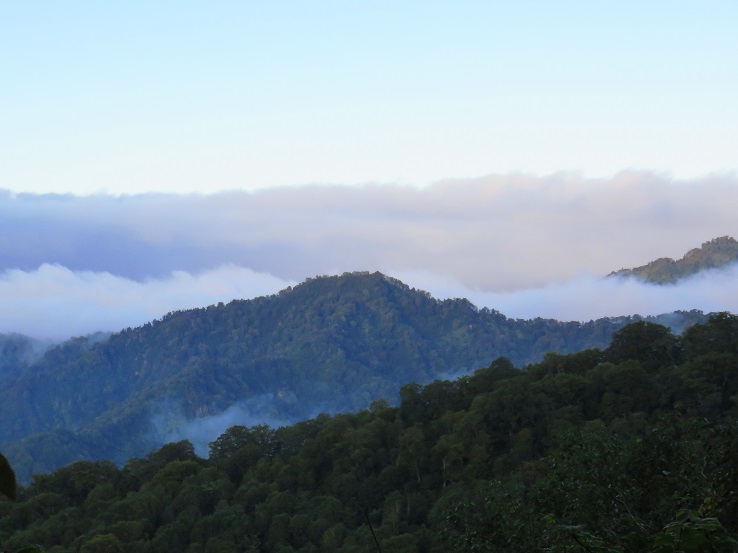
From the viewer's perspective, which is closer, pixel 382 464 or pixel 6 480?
pixel 6 480

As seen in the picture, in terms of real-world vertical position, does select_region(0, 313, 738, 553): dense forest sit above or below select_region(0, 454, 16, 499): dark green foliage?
below

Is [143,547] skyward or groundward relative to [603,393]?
groundward

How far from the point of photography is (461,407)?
79.9 metres

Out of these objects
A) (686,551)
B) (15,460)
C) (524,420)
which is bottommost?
(15,460)

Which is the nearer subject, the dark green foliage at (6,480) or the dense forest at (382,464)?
the dark green foliage at (6,480)

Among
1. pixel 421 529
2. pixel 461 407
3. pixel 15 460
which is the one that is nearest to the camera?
pixel 421 529

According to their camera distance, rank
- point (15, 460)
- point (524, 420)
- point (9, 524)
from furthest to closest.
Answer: point (15, 460), point (9, 524), point (524, 420)

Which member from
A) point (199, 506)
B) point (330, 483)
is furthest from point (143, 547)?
point (330, 483)

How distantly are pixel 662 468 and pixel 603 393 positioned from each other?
4998cm

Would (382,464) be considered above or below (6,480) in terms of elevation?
below

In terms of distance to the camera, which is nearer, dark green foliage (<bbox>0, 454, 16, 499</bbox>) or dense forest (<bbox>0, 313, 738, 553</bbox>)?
dark green foliage (<bbox>0, 454, 16, 499</bbox>)

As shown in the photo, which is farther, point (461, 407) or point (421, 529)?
point (461, 407)

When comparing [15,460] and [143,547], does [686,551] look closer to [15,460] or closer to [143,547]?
[143,547]

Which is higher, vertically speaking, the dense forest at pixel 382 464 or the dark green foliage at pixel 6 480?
the dark green foliage at pixel 6 480
